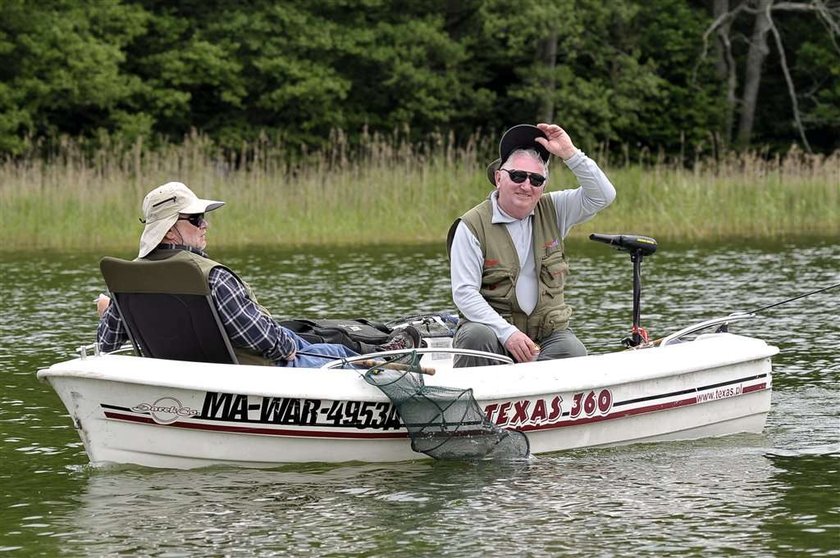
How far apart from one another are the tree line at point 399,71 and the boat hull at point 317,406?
21.6 meters

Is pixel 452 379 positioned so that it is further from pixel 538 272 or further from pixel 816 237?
pixel 816 237

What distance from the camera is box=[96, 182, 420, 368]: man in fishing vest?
285 inches

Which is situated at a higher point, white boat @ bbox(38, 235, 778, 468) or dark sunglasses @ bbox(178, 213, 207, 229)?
dark sunglasses @ bbox(178, 213, 207, 229)

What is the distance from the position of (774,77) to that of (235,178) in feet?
70.1

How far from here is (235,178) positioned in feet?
69.3

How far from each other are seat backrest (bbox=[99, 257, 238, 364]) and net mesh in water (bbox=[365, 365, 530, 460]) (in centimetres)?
76

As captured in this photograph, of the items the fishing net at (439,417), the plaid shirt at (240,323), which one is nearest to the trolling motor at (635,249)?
the fishing net at (439,417)

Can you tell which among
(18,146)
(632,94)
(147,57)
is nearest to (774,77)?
(632,94)

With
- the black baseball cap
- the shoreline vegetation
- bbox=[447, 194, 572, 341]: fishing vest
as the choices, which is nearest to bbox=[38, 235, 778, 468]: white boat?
bbox=[447, 194, 572, 341]: fishing vest

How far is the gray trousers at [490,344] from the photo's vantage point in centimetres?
768

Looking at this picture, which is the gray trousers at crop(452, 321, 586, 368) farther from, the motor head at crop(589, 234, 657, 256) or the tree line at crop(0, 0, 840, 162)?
the tree line at crop(0, 0, 840, 162)

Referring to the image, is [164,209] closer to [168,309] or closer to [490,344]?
[168,309]

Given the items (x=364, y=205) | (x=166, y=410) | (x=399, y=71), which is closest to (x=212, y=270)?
(x=166, y=410)

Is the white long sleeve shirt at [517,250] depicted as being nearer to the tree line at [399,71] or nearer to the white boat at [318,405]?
the white boat at [318,405]
